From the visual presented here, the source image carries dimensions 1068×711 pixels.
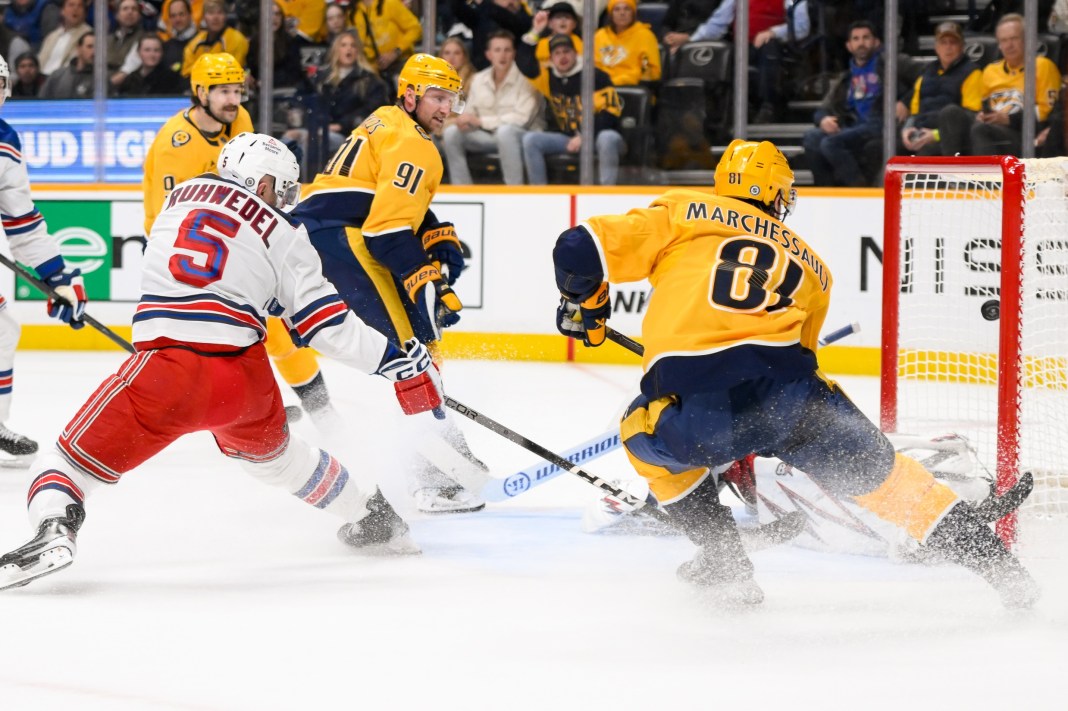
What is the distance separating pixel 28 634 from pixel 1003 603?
6.20 ft

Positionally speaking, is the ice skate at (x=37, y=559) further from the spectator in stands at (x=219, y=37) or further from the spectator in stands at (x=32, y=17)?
the spectator in stands at (x=32, y=17)

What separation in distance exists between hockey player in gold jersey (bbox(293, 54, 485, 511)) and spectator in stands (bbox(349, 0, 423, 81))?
325 cm

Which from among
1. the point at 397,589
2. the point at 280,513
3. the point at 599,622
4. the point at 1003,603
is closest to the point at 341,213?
the point at 280,513

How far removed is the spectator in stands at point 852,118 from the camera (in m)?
6.43

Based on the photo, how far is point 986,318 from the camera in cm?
339

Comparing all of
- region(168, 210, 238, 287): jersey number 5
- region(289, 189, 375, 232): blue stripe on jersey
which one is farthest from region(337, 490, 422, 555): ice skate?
region(289, 189, 375, 232): blue stripe on jersey

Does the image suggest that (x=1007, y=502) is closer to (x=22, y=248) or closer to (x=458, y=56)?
(x=22, y=248)

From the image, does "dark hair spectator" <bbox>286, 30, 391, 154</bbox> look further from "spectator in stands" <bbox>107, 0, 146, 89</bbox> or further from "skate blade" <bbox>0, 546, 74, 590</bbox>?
"skate blade" <bbox>0, 546, 74, 590</bbox>

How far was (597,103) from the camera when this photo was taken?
22.4ft

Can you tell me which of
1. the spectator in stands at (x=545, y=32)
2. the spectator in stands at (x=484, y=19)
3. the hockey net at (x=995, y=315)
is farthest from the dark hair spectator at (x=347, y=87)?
the hockey net at (x=995, y=315)

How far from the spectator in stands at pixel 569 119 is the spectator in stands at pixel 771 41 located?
0.70 metres

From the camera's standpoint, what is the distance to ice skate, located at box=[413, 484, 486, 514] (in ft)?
12.2

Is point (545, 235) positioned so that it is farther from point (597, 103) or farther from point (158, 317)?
point (158, 317)

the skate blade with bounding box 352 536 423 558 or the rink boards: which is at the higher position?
the rink boards
